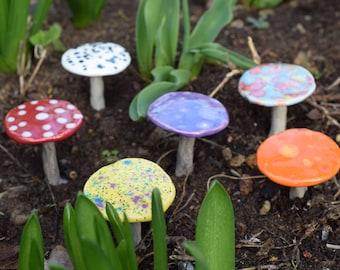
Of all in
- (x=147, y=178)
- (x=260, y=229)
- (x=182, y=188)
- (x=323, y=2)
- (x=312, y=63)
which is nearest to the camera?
(x=147, y=178)

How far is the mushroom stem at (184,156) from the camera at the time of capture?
2.12 m

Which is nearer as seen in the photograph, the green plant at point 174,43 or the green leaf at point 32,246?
the green leaf at point 32,246

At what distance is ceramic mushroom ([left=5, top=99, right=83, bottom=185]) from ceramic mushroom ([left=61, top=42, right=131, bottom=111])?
0.15m

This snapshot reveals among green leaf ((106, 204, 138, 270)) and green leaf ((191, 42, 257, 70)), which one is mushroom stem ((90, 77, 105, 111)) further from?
green leaf ((106, 204, 138, 270))

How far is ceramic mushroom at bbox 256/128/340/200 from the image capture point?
1.79 meters

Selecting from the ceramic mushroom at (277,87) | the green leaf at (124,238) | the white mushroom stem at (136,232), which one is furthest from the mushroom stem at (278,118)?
the green leaf at (124,238)

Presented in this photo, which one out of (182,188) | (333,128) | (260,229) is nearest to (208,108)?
(182,188)

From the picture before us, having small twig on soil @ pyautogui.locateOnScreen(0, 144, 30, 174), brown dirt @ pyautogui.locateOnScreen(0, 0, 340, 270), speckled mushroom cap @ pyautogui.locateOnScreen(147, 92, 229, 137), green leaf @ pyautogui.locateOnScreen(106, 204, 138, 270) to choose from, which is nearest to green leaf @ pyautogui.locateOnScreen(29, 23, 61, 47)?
brown dirt @ pyautogui.locateOnScreen(0, 0, 340, 270)

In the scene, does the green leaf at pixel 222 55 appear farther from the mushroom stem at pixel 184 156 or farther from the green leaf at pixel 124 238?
the green leaf at pixel 124 238

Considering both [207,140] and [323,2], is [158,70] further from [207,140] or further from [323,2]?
[323,2]

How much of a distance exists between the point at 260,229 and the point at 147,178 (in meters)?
0.39

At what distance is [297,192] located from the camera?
6.63ft

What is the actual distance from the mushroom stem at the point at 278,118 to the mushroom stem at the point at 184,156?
1.03 ft

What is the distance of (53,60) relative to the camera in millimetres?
2639
